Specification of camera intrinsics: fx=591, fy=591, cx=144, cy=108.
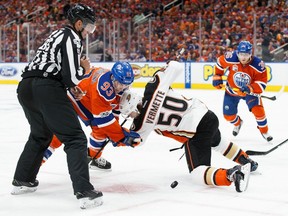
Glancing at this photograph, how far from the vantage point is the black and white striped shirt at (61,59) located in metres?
3.32

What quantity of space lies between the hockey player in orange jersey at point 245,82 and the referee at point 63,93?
10.4 feet

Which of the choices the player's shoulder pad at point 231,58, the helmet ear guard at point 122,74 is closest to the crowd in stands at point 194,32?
the player's shoulder pad at point 231,58

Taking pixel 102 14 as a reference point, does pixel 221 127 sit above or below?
below

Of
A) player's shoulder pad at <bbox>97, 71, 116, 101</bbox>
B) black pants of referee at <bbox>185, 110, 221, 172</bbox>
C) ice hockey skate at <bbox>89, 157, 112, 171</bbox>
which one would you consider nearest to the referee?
player's shoulder pad at <bbox>97, 71, 116, 101</bbox>

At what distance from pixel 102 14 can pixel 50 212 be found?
1754 centimetres

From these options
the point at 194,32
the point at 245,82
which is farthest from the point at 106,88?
the point at 194,32

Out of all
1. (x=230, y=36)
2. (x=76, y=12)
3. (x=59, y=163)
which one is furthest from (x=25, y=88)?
(x=230, y=36)

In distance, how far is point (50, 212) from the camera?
10.5ft

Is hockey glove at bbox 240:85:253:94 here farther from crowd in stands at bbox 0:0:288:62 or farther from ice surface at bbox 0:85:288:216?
crowd in stands at bbox 0:0:288:62

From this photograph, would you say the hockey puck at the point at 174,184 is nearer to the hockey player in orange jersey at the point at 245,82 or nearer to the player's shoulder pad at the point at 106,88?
the player's shoulder pad at the point at 106,88

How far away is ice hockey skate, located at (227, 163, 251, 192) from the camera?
11.7 feet

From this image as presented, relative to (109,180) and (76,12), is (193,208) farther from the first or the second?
(76,12)

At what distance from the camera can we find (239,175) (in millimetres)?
3562

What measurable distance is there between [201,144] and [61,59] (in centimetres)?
107
